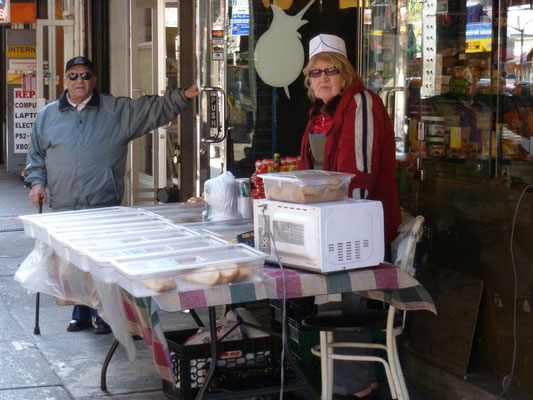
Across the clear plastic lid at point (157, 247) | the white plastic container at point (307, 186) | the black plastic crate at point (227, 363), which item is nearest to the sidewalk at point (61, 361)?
the black plastic crate at point (227, 363)

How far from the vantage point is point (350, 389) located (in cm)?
497

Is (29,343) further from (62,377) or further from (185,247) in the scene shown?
(185,247)

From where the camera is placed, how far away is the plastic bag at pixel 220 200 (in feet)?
16.9

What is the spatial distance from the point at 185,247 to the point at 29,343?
271 cm

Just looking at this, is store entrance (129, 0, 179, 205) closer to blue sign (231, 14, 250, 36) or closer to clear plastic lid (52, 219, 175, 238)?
blue sign (231, 14, 250, 36)

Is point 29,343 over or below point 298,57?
below

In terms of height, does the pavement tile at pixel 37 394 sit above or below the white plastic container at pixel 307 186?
below

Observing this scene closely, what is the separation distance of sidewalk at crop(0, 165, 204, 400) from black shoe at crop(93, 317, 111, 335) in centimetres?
4

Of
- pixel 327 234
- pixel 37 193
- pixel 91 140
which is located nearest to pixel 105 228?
pixel 327 234

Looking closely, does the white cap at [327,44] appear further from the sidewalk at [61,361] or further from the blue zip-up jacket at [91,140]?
the sidewalk at [61,361]

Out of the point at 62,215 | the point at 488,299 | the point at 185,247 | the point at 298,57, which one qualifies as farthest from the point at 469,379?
the point at 298,57

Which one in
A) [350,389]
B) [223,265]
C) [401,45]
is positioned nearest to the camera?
[223,265]

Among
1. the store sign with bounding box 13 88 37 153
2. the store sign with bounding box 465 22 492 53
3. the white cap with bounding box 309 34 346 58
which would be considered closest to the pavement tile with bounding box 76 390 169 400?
the white cap with bounding box 309 34 346 58

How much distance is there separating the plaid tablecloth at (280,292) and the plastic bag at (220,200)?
971mm
